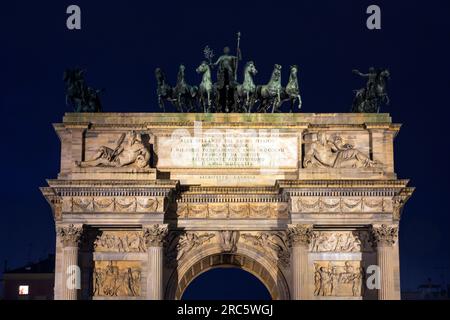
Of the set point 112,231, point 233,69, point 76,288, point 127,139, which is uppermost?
point 233,69

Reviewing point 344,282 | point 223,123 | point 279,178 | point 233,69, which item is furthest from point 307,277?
point 233,69

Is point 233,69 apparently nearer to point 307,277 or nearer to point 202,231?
point 202,231

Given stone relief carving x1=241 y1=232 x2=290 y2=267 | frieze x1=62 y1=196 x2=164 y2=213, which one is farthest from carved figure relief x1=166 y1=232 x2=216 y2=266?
frieze x1=62 y1=196 x2=164 y2=213

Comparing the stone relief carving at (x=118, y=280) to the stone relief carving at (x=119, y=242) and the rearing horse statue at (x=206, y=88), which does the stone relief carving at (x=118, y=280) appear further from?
the rearing horse statue at (x=206, y=88)

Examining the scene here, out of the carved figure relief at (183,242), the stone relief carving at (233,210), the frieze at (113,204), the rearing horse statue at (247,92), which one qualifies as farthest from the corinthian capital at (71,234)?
the rearing horse statue at (247,92)

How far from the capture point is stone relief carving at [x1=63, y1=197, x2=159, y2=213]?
35.0 m

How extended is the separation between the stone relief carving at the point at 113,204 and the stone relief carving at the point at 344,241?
6.58m

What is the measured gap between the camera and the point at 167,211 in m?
36.1

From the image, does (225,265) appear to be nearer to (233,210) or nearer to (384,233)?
(233,210)

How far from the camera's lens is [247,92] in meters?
37.9

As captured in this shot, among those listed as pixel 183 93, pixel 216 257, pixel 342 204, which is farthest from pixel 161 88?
pixel 342 204

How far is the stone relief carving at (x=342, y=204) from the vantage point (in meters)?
35.1

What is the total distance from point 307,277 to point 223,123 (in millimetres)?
7246

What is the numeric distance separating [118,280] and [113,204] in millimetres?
3073
